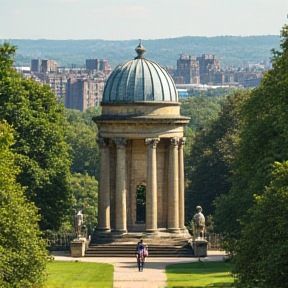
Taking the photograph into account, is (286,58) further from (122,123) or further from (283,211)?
(283,211)

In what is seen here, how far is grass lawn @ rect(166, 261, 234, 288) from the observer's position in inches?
2212

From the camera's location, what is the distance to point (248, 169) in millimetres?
67312

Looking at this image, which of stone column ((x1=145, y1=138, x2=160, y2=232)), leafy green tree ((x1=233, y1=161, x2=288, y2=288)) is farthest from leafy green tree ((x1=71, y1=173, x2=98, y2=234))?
leafy green tree ((x1=233, y1=161, x2=288, y2=288))

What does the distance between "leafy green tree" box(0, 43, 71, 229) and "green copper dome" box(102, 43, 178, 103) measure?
16.8 ft

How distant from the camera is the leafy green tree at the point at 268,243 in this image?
45.2 metres

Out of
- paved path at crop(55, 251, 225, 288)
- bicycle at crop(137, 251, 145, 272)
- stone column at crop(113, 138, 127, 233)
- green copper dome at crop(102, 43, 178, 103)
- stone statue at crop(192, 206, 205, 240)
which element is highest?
green copper dome at crop(102, 43, 178, 103)

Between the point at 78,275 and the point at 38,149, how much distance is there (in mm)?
15401

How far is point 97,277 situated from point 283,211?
14984 mm

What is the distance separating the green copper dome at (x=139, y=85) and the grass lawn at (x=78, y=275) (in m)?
9.91

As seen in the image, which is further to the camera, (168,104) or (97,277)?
(168,104)

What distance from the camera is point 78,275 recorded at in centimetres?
6069

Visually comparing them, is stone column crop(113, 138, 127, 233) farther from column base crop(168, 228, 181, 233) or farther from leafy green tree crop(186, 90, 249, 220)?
leafy green tree crop(186, 90, 249, 220)

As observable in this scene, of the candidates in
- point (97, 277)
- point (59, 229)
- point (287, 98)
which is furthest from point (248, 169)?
point (59, 229)

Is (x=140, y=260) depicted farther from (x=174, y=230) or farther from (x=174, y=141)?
(x=174, y=141)
